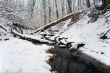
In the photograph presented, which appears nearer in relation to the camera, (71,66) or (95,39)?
(71,66)

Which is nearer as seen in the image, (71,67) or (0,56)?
(0,56)

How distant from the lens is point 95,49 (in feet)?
42.5

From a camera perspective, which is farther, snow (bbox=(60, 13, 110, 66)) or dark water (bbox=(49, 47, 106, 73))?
snow (bbox=(60, 13, 110, 66))

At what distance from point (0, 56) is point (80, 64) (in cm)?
468

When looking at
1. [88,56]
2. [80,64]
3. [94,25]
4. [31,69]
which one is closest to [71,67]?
[80,64]

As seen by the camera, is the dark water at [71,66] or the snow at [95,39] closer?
the dark water at [71,66]

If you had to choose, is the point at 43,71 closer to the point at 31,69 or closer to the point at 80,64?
the point at 31,69

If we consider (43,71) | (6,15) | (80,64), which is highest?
(6,15)

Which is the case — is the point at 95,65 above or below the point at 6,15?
below

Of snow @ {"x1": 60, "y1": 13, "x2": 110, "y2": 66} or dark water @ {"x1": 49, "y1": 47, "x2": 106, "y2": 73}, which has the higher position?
snow @ {"x1": 60, "y1": 13, "x2": 110, "y2": 66}

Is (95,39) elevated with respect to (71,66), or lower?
elevated

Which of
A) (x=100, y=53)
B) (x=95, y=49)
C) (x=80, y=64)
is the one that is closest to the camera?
(x=80, y=64)

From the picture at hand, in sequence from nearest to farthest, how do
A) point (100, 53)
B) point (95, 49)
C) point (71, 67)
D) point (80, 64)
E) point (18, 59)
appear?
point (18, 59) < point (71, 67) < point (80, 64) < point (100, 53) < point (95, 49)

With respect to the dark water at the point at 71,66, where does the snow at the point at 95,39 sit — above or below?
above
